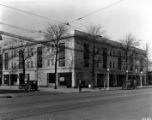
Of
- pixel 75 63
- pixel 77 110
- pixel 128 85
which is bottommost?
pixel 128 85

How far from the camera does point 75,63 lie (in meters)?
53.8

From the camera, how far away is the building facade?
53.6 m

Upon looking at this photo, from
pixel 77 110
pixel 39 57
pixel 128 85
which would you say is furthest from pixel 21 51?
pixel 77 110

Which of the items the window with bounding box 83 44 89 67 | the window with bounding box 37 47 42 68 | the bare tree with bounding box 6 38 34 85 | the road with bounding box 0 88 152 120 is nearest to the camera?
the road with bounding box 0 88 152 120

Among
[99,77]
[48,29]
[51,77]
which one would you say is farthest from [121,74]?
[48,29]

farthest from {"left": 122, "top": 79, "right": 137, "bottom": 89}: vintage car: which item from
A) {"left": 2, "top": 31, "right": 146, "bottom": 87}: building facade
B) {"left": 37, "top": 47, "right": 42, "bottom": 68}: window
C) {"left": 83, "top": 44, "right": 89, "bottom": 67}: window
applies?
{"left": 37, "top": 47, "right": 42, "bottom": 68}: window

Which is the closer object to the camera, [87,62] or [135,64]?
[87,62]

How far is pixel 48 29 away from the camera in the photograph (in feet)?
137

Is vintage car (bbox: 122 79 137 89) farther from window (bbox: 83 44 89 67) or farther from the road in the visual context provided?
the road

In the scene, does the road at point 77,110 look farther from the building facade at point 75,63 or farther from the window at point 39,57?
the window at point 39,57

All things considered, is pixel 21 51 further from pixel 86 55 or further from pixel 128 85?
pixel 128 85

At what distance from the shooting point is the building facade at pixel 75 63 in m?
53.6

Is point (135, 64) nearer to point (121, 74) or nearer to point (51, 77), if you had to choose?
point (121, 74)

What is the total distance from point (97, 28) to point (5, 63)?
3699 centimetres
